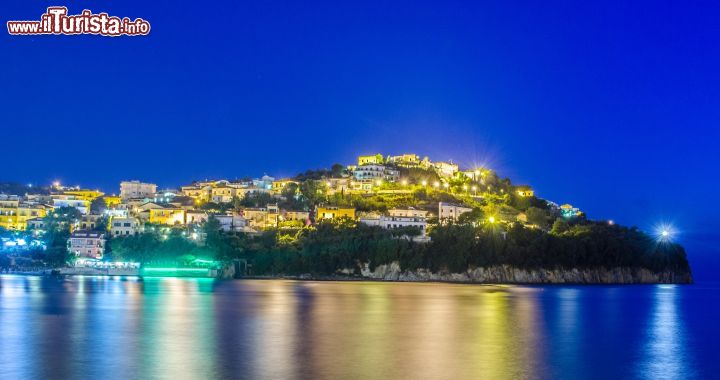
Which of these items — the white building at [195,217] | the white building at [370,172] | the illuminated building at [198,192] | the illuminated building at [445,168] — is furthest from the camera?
the illuminated building at [445,168]

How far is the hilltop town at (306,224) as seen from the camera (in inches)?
2579

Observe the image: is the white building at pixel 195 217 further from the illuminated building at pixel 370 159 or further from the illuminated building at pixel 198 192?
the illuminated building at pixel 370 159

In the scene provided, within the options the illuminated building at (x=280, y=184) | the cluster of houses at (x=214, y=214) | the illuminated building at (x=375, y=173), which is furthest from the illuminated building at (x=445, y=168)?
the illuminated building at (x=280, y=184)

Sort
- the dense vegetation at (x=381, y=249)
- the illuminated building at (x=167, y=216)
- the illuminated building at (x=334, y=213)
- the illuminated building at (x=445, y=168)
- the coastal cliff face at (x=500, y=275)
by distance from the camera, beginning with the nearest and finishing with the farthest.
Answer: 1. the dense vegetation at (x=381, y=249)
2. the coastal cliff face at (x=500, y=275)
3. the illuminated building at (x=334, y=213)
4. the illuminated building at (x=167, y=216)
5. the illuminated building at (x=445, y=168)

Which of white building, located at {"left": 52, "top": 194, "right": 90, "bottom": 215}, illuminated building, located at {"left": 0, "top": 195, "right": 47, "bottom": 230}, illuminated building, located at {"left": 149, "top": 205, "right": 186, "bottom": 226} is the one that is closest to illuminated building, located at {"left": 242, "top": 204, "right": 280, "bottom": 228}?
illuminated building, located at {"left": 149, "top": 205, "right": 186, "bottom": 226}

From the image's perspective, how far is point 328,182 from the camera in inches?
3524

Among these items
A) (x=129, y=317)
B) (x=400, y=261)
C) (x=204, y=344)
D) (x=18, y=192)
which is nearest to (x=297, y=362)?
(x=204, y=344)

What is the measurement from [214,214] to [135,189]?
24.3 metres

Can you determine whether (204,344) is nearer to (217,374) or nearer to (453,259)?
(217,374)

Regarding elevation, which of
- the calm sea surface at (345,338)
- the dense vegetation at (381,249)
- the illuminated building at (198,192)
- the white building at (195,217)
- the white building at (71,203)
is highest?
the illuminated building at (198,192)

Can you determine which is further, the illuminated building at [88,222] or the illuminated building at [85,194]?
the illuminated building at [85,194]

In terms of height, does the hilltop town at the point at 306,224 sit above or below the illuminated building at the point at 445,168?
below

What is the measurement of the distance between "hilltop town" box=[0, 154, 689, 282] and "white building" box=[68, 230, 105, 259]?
9 centimetres

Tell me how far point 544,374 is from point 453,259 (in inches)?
1879
